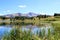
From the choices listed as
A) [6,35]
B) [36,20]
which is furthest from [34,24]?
[6,35]

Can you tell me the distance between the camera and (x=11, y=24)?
A: 630 centimetres

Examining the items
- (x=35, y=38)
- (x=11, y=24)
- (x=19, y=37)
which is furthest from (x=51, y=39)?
(x=11, y=24)

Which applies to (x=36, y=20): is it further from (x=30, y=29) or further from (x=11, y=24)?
(x=11, y=24)

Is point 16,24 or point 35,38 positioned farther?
point 16,24

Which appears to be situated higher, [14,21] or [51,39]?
[14,21]

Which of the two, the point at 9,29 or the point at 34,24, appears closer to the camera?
the point at 34,24

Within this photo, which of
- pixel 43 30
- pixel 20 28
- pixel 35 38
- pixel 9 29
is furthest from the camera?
pixel 43 30

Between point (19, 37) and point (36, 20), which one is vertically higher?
point (36, 20)

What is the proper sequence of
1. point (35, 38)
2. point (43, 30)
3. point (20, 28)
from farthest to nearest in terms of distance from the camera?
point (43, 30), point (20, 28), point (35, 38)

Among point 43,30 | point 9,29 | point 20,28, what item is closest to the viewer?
point 20,28

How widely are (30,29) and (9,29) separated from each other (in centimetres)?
88

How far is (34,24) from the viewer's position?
5984 mm

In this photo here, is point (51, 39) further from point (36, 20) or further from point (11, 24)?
point (11, 24)

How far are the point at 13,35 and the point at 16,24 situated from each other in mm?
365
